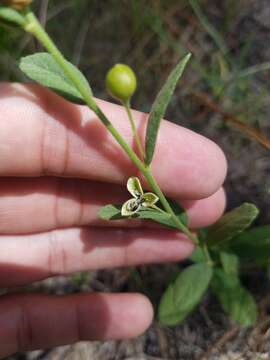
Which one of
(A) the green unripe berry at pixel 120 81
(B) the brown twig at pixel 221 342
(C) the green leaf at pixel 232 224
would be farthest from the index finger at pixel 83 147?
(B) the brown twig at pixel 221 342

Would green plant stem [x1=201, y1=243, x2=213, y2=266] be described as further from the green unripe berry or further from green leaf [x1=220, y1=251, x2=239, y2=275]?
the green unripe berry

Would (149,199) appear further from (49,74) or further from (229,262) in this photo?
(229,262)

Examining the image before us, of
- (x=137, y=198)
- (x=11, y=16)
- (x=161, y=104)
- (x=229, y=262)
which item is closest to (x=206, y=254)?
(x=229, y=262)

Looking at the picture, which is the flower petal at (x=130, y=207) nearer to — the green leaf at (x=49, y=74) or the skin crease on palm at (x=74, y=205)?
the skin crease on palm at (x=74, y=205)

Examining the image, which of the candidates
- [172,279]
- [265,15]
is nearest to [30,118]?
[172,279]

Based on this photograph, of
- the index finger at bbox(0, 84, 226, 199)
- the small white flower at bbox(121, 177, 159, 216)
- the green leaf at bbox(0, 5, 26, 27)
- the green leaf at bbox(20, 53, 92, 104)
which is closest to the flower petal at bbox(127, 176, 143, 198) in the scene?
the small white flower at bbox(121, 177, 159, 216)

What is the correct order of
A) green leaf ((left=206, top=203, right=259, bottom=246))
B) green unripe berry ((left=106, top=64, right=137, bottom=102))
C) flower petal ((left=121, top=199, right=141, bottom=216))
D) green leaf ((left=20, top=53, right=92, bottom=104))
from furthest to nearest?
green leaf ((left=206, top=203, right=259, bottom=246)), flower petal ((left=121, top=199, right=141, bottom=216)), green leaf ((left=20, top=53, right=92, bottom=104)), green unripe berry ((left=106, top=64, right=137, bottom=102))
